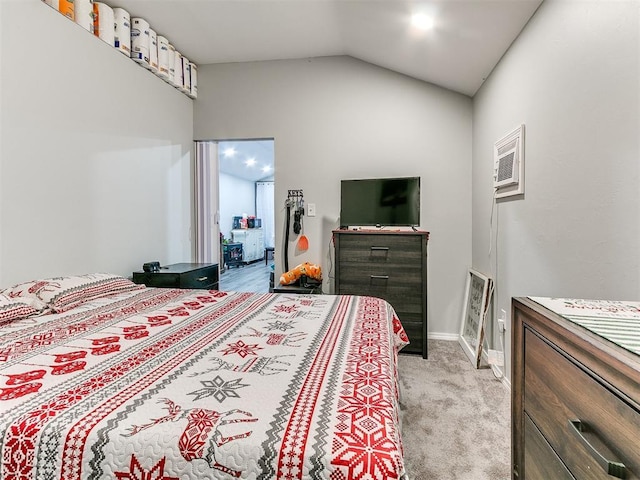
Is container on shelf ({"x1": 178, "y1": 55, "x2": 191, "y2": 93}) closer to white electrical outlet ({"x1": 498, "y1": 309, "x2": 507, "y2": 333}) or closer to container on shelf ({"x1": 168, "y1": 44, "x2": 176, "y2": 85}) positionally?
container on shelf ({"x1": 168, "y1": 44, "x2": 176, "y2": 85})

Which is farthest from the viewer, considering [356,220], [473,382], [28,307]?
[356,220]

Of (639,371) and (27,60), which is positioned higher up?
(27,60)

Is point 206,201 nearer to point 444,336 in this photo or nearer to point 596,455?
point 444,336

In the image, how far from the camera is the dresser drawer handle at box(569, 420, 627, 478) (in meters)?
0.59

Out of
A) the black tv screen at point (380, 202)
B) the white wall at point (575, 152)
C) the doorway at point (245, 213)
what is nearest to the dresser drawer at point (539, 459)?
the white wall at point (575, 152)

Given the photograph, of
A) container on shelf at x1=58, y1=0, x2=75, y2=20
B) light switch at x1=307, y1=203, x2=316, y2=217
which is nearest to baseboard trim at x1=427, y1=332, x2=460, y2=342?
light switch at x1=307, y1=203, x2=316, y2=217

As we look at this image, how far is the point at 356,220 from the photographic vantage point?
10.6 feet

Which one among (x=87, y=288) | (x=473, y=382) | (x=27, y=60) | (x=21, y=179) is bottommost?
(x=473, y=382)

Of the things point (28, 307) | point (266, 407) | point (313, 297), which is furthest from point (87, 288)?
point (266, 407)

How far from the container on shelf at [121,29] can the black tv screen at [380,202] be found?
206 centimetres

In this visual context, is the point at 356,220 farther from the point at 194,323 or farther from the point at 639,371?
the point at 639,371

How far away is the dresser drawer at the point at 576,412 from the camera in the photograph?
594mm

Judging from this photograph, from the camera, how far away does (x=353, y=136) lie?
3.41 m

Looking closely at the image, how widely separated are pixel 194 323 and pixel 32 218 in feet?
4.38
